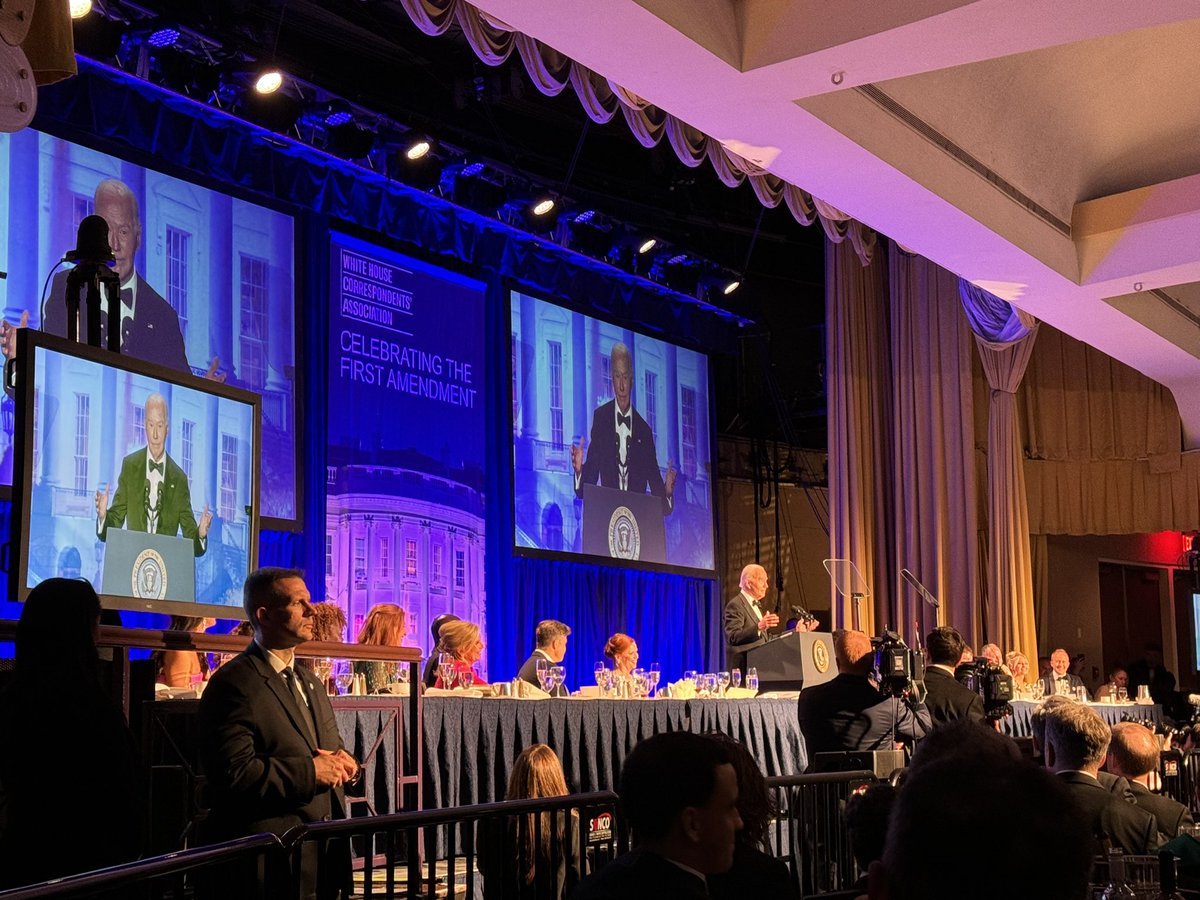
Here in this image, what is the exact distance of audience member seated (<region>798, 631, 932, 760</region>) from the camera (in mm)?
4898

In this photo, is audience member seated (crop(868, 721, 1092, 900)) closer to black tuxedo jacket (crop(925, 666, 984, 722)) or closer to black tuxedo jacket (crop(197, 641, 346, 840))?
black tuxedo jacket (crop(197, 641, 346, 840))

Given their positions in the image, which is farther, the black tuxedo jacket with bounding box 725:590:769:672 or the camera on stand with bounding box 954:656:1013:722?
the black tuxedo jacket with bounding box 725:590:769:672

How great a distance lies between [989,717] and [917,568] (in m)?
6.04

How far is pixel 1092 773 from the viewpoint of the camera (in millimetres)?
3781

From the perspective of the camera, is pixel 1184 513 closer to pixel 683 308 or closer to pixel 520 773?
pixel 683 308

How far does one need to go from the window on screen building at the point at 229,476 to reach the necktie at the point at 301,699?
2.54 feet

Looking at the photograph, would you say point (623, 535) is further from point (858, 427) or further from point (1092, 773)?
point (1092, 773)

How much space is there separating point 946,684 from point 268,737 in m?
3.41

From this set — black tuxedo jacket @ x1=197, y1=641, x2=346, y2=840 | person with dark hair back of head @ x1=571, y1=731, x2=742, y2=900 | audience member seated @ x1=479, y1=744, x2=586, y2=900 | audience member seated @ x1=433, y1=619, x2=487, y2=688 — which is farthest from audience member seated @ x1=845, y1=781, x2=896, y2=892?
audience member seated @ x1=433, y1=619, x2=487, y2=688

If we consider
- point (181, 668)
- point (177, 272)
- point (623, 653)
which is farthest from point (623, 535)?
point (181, 668)

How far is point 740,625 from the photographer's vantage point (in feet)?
26.2

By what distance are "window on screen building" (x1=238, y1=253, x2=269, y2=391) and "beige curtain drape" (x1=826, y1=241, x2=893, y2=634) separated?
4980mm

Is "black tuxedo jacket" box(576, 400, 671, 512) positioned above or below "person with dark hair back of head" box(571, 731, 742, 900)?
above

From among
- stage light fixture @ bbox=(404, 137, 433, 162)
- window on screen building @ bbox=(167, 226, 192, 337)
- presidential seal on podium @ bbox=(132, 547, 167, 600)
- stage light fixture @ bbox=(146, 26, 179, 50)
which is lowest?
presidential seal on podium @ bbox=(132, 547, 167, 600)
